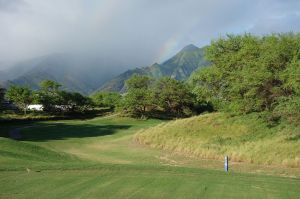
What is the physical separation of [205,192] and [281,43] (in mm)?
31771

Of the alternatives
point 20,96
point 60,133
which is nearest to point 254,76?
point 60,133

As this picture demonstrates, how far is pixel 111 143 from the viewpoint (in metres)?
41.1

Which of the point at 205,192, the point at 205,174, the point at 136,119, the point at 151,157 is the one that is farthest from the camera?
the point at 136,119

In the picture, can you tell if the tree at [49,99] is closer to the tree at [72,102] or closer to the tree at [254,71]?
the tree at [72,102]

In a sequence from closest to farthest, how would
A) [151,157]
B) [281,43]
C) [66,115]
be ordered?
[151,157] → [281,43] → [66,115]

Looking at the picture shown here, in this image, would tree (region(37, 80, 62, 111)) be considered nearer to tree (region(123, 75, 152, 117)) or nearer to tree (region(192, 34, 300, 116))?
tree (region(123, 75, 152, 117))

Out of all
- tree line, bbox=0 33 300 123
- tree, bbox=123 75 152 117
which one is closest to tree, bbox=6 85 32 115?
tree, bbox=123 75 152 117

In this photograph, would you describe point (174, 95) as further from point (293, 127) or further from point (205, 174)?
point (205, 174)

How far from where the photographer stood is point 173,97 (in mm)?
80750

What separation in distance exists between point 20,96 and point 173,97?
31.8 m

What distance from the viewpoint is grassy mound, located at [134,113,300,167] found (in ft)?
94.6

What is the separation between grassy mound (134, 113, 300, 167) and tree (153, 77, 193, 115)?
121 ft

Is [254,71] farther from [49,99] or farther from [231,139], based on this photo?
[49,99]

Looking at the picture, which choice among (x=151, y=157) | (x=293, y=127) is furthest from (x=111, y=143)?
(x=293, y=127)
